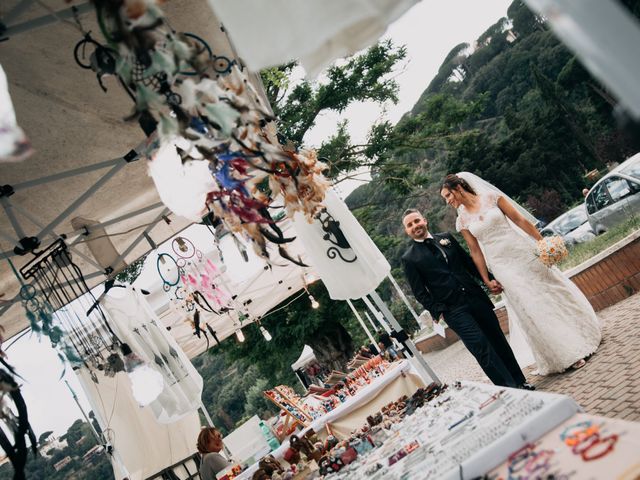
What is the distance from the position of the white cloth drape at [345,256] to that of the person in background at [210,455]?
9.23 feet

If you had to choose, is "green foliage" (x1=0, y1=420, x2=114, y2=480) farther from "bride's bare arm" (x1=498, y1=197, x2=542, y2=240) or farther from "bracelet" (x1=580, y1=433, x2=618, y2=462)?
"bracelet" (x1=580, y1=433, x2=618, y2=462)

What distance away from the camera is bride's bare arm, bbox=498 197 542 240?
4995 mm

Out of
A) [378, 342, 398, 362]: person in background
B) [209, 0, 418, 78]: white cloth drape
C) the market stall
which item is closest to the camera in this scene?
[209, 0, 418, 78]: white cloth drape

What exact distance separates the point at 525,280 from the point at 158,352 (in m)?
3.72

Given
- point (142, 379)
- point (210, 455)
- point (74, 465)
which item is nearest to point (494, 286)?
point (142, 379)

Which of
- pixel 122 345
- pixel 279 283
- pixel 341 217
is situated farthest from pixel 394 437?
pixel 279 283

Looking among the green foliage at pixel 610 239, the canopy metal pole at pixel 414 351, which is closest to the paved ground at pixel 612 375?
the canopy metal pole at pixel 414 351

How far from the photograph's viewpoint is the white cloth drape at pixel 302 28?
143cm

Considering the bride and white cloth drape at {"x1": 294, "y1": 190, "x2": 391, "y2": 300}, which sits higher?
white cloth drape at {"x1": 294, "y1": 190, "x2": 391, "y2": 300}

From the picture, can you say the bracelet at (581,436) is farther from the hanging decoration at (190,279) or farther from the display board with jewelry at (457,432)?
the hanging decoration at (190,279)

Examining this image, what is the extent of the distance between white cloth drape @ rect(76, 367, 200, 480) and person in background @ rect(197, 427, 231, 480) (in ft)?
6.79

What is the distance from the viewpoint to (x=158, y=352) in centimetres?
452

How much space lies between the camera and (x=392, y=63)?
45.8 feet

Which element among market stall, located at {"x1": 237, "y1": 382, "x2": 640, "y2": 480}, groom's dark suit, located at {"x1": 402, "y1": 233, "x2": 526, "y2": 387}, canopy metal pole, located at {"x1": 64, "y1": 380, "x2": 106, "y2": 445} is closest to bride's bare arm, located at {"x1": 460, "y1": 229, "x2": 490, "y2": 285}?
groom's dark suit, located at {"x1": 402, "y1": 233, "x2": 526, "y2": 387}
